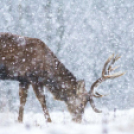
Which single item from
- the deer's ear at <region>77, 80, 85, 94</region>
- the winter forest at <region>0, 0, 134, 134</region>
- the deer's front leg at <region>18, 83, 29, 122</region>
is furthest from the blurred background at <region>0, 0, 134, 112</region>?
the deer's ear at <region>77, 80, 85, 94</region>

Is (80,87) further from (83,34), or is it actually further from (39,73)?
(83,34)

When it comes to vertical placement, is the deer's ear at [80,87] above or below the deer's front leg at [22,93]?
above

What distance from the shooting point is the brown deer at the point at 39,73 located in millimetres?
3961

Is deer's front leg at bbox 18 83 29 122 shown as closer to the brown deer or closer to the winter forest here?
the brown deer

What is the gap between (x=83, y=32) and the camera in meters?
6.97

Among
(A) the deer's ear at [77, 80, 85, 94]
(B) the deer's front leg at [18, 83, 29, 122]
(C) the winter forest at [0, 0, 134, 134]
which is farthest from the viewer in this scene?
(C) the winter forest at [0, 0, 134, 134]

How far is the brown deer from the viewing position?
3.96 metres

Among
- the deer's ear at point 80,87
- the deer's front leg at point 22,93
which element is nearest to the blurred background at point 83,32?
the deer's front leg at point 22,93

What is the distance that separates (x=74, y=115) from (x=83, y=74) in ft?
9.41

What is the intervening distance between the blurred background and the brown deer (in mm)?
2236

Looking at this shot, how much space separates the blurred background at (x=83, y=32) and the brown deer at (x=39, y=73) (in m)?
2.24

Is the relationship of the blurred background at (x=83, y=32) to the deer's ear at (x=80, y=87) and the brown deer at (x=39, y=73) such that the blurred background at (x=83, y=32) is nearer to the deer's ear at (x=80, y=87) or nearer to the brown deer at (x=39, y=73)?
the brown deer at (x=39, y=73)

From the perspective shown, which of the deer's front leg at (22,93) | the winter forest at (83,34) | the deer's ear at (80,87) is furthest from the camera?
the winter forest at (83,34)

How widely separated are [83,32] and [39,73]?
3138mm
